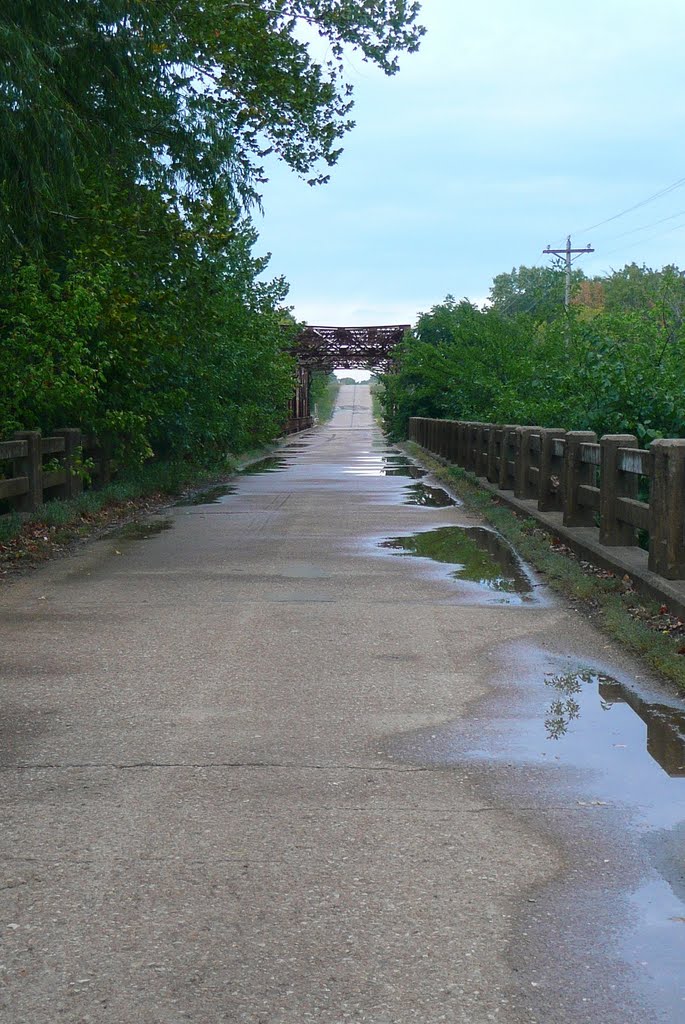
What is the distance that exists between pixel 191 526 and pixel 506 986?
13679mm

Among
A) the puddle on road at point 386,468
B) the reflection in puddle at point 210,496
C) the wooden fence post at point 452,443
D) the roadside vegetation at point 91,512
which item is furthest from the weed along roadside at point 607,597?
the wooden fence post at point 452,443

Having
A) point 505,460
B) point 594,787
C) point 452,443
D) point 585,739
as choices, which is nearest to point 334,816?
point 594,787

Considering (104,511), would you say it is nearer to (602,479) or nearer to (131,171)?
(131,171)

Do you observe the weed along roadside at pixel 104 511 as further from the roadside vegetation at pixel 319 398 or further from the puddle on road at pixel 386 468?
the roadside vegetation at pixel 319 398

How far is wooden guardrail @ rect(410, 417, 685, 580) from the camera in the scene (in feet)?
31.2

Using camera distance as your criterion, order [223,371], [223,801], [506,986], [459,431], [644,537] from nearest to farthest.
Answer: [506,986] → [223,801] → [644,537] → [223,371] → [459,431]

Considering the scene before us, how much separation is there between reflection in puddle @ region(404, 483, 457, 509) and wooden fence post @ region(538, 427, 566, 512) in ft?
13.1

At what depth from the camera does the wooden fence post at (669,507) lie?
30.7 ft

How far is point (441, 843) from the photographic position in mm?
4809

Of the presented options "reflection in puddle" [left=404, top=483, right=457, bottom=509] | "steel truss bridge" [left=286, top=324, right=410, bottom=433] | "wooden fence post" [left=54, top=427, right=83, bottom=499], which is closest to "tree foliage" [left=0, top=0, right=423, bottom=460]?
"wooden fence post" [left=54, top=427, right=83, bottom=499]

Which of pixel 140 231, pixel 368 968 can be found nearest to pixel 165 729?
pixel 368 968

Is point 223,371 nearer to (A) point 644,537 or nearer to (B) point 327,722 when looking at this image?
(A) point 644,537

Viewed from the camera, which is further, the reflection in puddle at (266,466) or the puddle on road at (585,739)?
the reflection in puddle at (266,466)

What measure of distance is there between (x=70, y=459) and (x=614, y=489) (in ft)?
26.7
